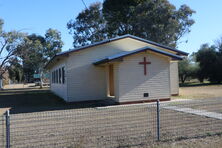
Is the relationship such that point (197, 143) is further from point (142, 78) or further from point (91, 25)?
point (91, 25)

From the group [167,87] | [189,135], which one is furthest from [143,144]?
[167,87]

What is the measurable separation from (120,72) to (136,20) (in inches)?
792

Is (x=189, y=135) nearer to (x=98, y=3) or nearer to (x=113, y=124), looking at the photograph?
(x=113, y=124)

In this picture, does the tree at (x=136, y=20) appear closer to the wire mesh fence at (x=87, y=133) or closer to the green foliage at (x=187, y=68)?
the green foliage at (x=187, y=68)

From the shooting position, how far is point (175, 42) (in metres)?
32.0

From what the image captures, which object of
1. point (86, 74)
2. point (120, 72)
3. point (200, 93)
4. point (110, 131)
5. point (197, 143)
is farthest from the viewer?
point (200, 93)

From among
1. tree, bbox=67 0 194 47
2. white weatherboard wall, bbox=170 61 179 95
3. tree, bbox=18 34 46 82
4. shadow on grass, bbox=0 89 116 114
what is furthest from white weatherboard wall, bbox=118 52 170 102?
tree, bbox=18 34 46 82

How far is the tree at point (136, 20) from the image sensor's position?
2965 centimetres

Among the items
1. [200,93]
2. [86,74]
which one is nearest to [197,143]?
[86,74]

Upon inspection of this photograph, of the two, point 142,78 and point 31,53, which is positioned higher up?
point 31,53

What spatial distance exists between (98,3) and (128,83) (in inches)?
1097

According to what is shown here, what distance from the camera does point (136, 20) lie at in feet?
102

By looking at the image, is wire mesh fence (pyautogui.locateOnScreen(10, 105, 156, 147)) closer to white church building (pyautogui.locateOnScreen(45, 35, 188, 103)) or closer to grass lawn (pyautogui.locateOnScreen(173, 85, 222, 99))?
white church building (pyautogui.locateOnScreen(45, 35, 188, 103))

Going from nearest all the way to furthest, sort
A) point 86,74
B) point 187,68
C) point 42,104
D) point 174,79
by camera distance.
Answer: point 42,104
point 86,74
point 174,79
point 187,68
